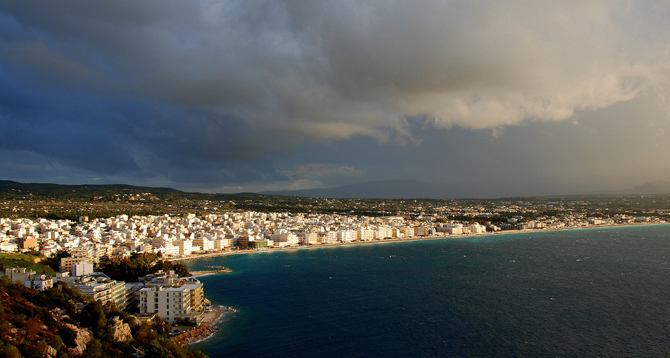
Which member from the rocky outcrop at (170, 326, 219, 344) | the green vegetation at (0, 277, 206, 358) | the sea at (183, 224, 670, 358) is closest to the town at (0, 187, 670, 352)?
the rocky outcrop at (170, 326, 219, 344)

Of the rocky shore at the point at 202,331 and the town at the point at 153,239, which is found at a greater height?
the town at the point at 153,239

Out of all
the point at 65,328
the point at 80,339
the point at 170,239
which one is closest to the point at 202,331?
the point at 80,339

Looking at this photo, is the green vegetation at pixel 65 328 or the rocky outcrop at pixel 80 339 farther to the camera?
the rocky outcrop at pixel 80 339

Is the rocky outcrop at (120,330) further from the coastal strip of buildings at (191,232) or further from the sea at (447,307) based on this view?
the coastal strip of buildings at (191,232)

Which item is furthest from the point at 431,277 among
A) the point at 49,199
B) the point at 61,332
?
the point at 49,199

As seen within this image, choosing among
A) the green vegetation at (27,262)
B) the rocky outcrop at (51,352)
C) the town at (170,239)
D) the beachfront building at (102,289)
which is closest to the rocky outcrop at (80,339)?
the rocky outcrop at (51,352)

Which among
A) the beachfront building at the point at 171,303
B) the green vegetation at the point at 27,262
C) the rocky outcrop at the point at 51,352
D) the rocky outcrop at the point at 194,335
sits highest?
the green vegetation at the point at 27,262
